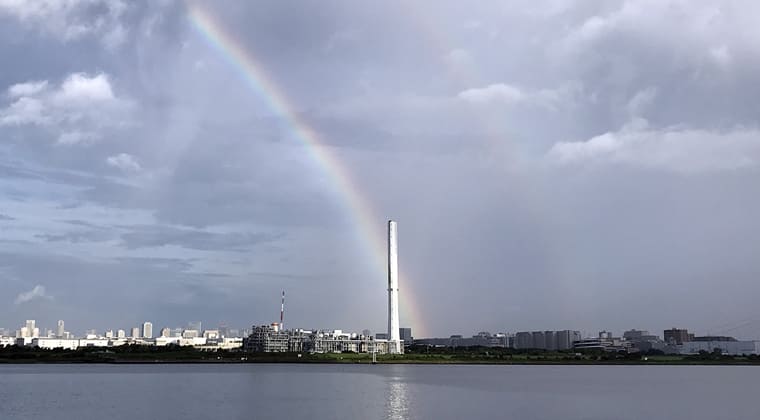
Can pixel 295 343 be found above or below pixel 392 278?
below

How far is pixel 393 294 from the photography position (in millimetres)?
128750

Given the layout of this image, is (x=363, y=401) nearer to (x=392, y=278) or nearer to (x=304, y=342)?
(x=392, y=278)

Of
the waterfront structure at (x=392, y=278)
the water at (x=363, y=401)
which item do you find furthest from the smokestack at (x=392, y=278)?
the water at (x=363, y=401)

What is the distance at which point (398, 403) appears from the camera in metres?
41.6

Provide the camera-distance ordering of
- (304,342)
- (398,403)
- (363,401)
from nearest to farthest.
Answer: (398,403), (363,401), (304,342)

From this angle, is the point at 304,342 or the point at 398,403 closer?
the point at 398,403

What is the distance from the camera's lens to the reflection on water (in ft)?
115

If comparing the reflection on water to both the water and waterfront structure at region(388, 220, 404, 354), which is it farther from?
waterfront structure at region(388, 220, 404, 354)

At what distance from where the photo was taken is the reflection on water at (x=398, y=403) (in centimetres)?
3516

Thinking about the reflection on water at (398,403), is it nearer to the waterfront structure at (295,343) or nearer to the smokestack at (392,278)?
the smokestack at (392,278)

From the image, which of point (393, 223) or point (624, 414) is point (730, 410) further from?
point (393, 223)

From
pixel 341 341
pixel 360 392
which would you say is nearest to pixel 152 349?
pixel 341 341

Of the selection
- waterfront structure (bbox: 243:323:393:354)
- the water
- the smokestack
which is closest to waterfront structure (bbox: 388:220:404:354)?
the smokestack

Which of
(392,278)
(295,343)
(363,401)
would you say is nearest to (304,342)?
(295,343)
